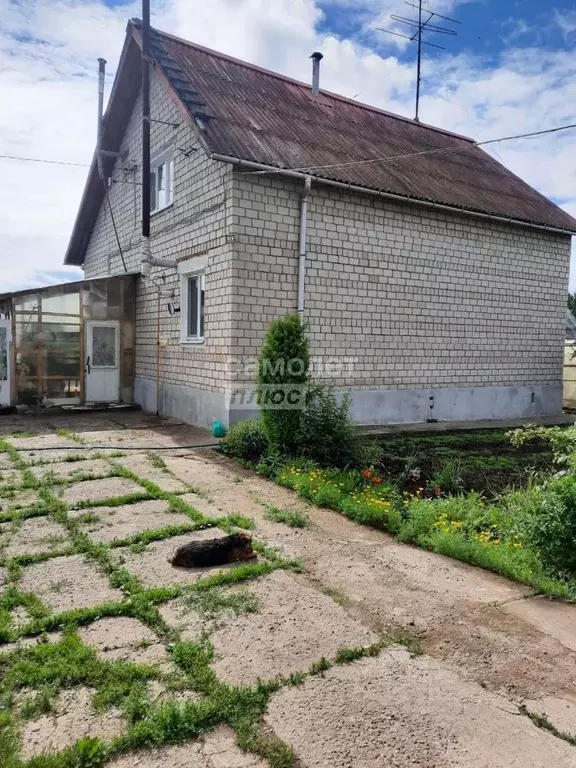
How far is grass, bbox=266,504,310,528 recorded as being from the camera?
4.90 m

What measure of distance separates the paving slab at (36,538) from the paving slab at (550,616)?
11.2 feet

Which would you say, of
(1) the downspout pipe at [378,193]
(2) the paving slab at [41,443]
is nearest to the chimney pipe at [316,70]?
(1) the downspout pipe at [378,193]

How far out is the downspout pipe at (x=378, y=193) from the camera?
8.33 metres

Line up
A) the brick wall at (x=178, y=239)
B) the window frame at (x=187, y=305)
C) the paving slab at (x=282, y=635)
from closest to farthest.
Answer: the paving slab at (x=282, y=635) → the brick wall at (x=178, y=239) → the window frame at (x=187, y=305)

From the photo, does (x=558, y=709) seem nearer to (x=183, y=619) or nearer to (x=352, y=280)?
(x=183, y=619)

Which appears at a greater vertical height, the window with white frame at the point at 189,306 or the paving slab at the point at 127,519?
the window with white frame at the point at 189,306

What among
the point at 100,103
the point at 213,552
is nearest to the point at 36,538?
the point at 213,552

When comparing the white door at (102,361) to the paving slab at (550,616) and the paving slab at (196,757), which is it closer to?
the paving slab at (550,616)

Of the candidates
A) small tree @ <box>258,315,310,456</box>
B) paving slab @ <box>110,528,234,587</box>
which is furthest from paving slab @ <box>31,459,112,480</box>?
paving slab @ <box>110,528,234,587</box>

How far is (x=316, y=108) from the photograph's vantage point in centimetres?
1231

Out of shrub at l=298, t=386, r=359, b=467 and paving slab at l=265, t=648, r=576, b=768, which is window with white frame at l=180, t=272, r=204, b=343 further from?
paving slab at l=265, t=648, r=576, b=768

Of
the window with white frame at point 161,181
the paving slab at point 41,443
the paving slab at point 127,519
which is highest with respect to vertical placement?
the window with white frame at point 161,181

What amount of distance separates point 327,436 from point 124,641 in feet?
14.5

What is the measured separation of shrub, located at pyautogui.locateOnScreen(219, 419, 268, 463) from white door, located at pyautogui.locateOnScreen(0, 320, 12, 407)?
6.46 m
